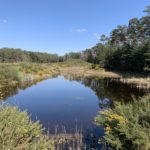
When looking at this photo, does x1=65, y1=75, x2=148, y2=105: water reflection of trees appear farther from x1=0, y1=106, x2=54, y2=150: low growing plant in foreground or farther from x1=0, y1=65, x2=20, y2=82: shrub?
x1=0, y1=65, x2=20, y2=82: shrub

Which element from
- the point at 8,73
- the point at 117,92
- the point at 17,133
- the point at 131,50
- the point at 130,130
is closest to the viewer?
the point at 17,133

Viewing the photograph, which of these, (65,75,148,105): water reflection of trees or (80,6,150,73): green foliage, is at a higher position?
(80,6,150,73): green foliage

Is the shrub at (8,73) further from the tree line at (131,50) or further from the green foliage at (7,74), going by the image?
the tree line at (131,50)

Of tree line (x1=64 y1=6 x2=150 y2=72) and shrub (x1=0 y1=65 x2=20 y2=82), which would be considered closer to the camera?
shrub (x1=0 y1=65 x2=20 y2=82)

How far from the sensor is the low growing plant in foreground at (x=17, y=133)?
6.90 meters

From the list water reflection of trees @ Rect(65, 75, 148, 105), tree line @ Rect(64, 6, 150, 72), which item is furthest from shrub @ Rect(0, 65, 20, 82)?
tree line @ Rect(64, 6, 150, 72)

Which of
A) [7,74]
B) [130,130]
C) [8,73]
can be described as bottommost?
[7,74]

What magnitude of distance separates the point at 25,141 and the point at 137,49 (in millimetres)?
53701

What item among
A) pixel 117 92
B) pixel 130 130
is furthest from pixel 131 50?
pixel 130 130

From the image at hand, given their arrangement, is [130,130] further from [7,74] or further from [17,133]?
[7,74]

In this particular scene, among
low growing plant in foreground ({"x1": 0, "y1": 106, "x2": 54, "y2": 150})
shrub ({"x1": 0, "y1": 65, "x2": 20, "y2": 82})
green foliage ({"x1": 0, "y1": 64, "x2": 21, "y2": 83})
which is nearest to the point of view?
low growing plant in foreground ({"x1": 0, "y1": 106, "x2": 54, "y2": 150})

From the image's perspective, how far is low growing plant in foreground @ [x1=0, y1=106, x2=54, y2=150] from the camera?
6902 mm

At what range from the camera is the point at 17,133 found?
25.6 feet

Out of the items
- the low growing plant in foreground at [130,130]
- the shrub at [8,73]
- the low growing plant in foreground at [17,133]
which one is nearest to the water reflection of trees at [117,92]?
the low growing plant in foreground at [130,130]
